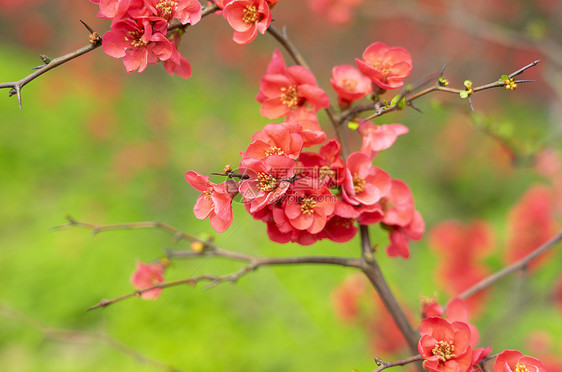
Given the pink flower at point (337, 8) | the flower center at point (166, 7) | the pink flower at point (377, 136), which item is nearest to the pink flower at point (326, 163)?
the pink flower at point (377, 136)

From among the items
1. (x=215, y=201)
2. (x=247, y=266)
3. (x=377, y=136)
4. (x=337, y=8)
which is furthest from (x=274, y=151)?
(x=337, y=8)

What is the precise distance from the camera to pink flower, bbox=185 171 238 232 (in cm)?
67

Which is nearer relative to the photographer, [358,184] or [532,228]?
[358,184]

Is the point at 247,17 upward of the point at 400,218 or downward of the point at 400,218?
upward

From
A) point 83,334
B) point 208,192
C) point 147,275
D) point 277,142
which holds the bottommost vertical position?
point 83,334

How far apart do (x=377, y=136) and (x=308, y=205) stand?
22cm

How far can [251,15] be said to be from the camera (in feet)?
2.43

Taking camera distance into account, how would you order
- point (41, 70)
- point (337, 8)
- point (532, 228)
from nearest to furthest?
point (41, 70) → point (337, 8) → point (532, 228)

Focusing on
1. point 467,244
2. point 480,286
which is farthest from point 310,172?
point 467,244

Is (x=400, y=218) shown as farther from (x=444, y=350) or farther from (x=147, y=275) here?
(x=147, y=275)

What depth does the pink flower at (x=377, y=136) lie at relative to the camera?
796mm

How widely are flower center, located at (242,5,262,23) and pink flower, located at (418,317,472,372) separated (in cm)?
56

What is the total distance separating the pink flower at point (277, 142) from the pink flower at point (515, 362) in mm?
421

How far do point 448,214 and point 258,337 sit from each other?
7.66 feet
